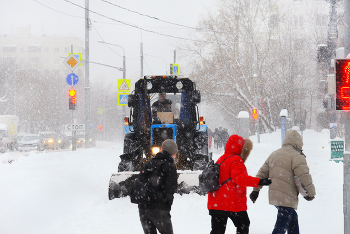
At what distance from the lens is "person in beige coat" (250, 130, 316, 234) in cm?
440

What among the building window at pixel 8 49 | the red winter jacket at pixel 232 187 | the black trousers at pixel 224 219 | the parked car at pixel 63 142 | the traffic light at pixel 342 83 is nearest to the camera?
the red winter jacket at pixel 232 187

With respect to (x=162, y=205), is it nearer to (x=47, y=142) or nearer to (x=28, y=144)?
(x=28, y=144)

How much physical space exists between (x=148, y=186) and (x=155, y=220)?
39 cm

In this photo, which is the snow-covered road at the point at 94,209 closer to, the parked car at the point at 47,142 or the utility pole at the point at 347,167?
the utility pole at the point at 347,167

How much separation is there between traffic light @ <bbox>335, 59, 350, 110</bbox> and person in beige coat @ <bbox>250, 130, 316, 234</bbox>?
1.13 meters

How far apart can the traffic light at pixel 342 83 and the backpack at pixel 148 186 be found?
9.55ft

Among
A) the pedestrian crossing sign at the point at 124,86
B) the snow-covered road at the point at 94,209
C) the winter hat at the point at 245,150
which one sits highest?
the pedestrian crossing sign at the point at 124,86

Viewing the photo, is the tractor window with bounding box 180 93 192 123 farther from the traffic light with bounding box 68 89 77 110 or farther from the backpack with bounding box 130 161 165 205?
the traffic light with bounding box 68 89 77 110

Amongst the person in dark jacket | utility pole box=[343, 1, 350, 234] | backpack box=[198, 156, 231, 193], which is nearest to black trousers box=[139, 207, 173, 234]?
the person in dark jacket

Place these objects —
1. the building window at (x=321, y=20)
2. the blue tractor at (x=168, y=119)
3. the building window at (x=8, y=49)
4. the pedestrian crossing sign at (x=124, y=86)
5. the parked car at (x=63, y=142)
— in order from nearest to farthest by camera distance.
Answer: the blue tractor at (x=168, y=119) → the pedestrian crossing sign at (x=124, y=86) → the building window at (x=321, y=20) → the parked car at (x=63, y=142) → the building window at (x=8, y=49)

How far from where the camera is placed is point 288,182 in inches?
177

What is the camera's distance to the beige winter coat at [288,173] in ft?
14.4

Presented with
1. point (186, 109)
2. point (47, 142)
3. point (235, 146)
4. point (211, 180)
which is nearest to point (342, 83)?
point (235, 146)

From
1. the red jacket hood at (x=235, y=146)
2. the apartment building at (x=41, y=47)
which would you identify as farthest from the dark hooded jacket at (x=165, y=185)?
the apartment building at (x=41, y=47)
